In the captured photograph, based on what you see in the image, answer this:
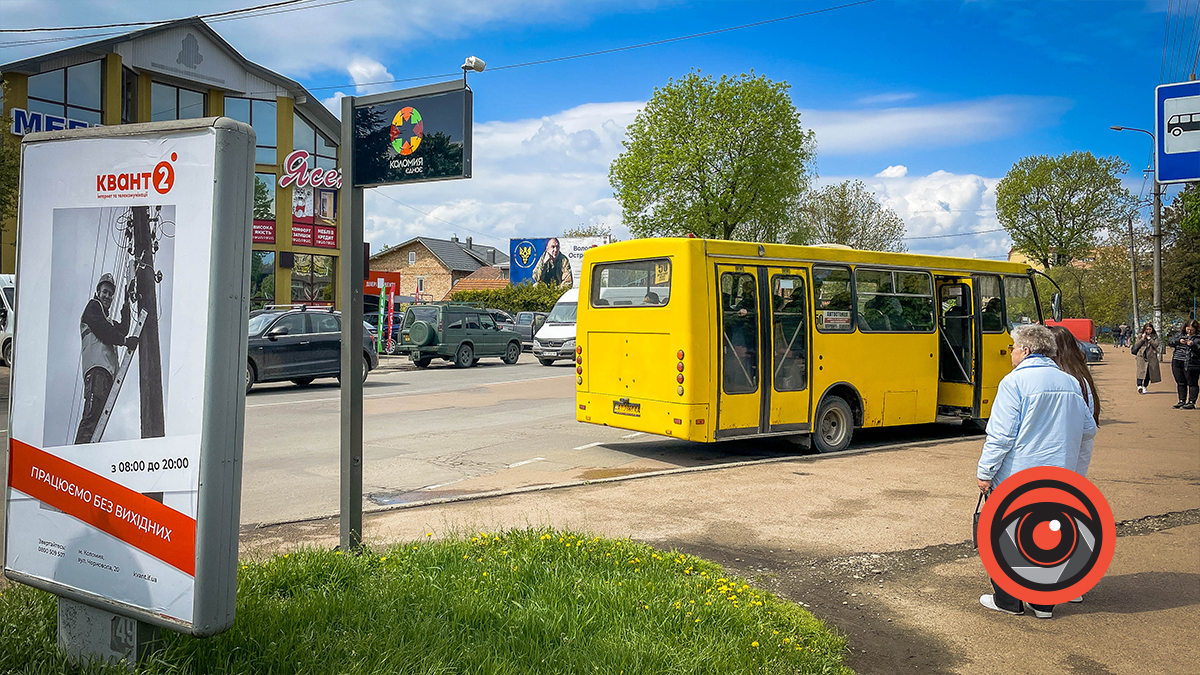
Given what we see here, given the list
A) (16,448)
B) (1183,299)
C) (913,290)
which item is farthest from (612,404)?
(1183,299)

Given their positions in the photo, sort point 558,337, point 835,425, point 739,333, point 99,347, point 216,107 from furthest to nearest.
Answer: point 216,107
point 558,337
point 835,425
point 739,333
point 99,347

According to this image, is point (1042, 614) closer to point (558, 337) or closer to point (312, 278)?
point (558, 337)

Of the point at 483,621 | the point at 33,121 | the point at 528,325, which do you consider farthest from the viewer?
the point at 528,325

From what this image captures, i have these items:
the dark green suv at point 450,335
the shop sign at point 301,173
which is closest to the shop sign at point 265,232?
the shop sign at point 301,173

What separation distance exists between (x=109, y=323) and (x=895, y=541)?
5.60 m

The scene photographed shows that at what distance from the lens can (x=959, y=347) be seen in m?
13.4

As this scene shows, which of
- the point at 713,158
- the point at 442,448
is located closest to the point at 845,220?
the point at 713,158

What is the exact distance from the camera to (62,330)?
3285mm

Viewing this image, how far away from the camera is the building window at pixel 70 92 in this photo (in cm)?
3116

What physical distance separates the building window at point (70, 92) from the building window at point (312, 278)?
10.9m

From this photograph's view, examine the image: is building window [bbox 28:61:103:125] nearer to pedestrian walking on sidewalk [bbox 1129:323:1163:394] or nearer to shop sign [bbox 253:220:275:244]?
shop sign [bbox 253:220:275:244]

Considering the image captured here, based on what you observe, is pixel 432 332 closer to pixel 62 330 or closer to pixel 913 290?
pixel 913 290

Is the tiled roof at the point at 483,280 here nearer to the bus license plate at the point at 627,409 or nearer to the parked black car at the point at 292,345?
the parked black car at the point at 292,345

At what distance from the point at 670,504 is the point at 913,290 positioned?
670cm
